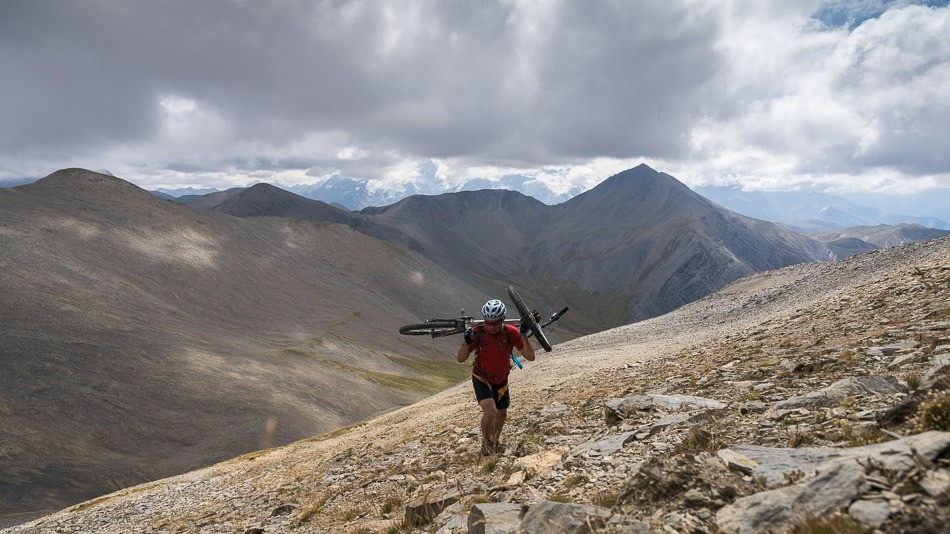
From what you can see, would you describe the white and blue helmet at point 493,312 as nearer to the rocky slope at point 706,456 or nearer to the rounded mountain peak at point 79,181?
the rocky slope at point 706,456

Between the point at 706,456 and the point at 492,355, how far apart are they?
18.8ft

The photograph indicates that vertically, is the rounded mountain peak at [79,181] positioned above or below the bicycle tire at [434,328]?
above

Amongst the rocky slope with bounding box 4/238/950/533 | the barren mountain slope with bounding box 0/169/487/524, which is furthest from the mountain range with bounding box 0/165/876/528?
the rocky slope with bounding box 4/238/950/533

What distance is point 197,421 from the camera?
72.1m

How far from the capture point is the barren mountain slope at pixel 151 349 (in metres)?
63.7

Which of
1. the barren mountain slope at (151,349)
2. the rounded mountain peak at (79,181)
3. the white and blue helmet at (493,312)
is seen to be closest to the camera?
the white and blue helmet at (493,312)

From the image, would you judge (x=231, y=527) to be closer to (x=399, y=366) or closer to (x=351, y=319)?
(x=399, y=366)

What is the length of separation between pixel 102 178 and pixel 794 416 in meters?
227

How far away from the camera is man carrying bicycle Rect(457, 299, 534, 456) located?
36.4ft

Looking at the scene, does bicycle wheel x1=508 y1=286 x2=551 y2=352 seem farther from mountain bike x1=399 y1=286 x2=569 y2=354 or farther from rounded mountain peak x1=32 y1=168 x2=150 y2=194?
rounded mountain peak x1=32 y1=168 x2=150 y2=194

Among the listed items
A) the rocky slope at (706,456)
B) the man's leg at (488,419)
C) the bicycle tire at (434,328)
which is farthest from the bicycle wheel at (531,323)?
the rocky slope at (706,456)

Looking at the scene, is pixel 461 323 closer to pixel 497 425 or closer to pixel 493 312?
pixel 493 312

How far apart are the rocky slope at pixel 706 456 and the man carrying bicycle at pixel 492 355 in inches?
28.0

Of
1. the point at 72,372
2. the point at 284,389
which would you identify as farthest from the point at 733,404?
the point at 72,372
